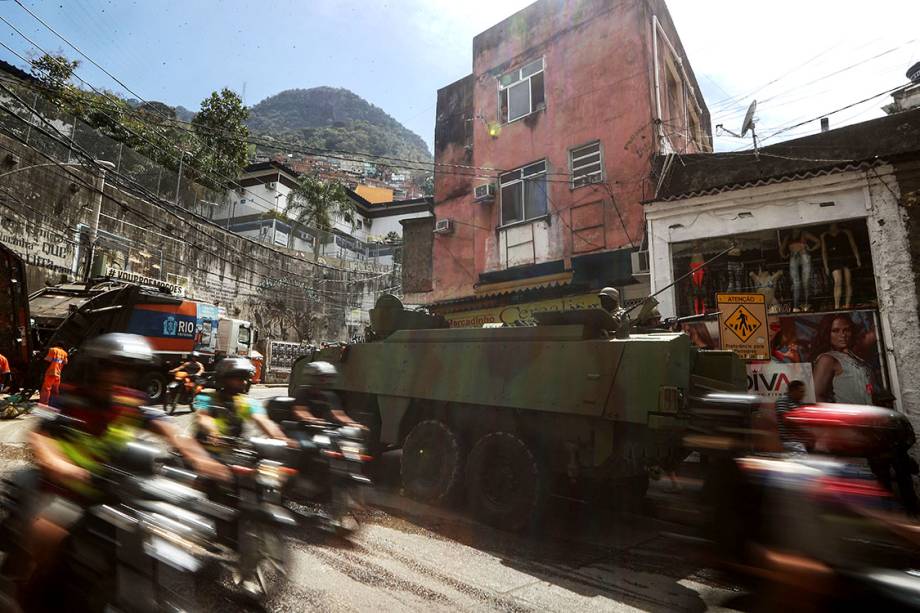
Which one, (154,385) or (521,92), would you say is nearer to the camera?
(154,385)

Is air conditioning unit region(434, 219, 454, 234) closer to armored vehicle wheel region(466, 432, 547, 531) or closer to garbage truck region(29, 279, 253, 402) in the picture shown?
garbage truck region(29, 279, 253, 402)

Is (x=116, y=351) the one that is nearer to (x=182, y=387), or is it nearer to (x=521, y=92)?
(x=182, y=387)

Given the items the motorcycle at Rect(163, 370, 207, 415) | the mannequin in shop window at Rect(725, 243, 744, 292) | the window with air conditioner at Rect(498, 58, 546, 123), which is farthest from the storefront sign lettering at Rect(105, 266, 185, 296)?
the mannequin in shop window at Rect(725, 243, 744, 292)

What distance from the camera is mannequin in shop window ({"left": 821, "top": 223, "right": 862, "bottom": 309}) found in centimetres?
823

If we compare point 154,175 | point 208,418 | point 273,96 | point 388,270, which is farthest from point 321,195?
point 273,96

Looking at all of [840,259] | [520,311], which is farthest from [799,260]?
[520,311]

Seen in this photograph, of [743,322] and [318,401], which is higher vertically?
[743,322]

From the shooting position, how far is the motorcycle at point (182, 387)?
12.0 metres

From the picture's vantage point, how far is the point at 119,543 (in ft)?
8.32

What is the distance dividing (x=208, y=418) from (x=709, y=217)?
935 cm

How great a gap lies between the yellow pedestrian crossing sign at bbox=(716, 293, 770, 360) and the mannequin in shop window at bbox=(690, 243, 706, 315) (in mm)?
1956

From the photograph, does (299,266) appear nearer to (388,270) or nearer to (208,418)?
(388,270)

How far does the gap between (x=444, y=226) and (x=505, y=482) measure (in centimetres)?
1191

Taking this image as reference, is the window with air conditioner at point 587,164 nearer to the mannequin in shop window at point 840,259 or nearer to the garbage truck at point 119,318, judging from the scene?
the mannequin in shop window at point 840,259
